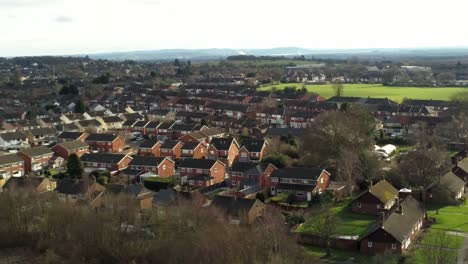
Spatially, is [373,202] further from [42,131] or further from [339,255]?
[42,131]

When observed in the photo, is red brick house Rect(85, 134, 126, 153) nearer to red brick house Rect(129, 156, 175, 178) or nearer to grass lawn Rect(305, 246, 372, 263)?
red brick house Rect(129, 156, 175, 178)

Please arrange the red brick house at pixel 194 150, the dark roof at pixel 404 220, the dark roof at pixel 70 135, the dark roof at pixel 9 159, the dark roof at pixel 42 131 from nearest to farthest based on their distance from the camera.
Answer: the dark roof at pixel 404 220, the dark roof at pixel 9 159, the red brick house at pixel 194 150, the dark roof at pixel 70 135, the dark roof at pixel 42 131

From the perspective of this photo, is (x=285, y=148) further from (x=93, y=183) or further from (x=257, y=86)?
(x=257, y=86)

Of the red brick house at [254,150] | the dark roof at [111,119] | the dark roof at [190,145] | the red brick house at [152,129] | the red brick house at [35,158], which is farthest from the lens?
the dark roof at [111,119]

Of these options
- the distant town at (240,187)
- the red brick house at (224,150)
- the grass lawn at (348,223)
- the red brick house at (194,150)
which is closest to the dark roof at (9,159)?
the distant town at (240,187)

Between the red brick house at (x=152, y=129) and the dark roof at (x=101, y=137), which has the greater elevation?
the dark roof at (x=101, y=137)

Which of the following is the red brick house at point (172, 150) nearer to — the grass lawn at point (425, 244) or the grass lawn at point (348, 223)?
the grass lawn at point (348, 223)

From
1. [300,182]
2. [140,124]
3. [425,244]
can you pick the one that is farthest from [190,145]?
[425,244]
